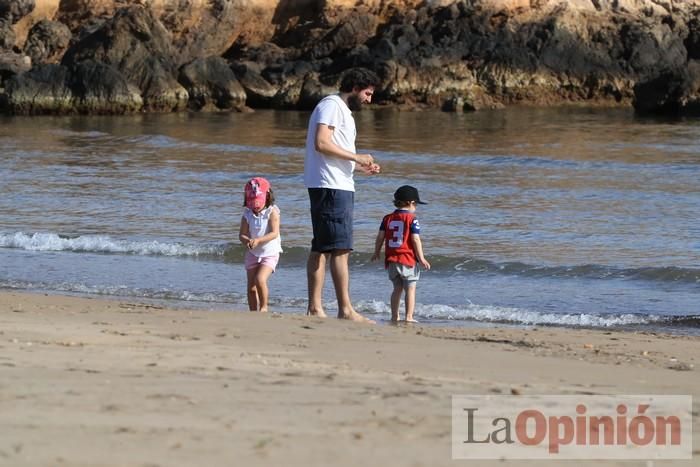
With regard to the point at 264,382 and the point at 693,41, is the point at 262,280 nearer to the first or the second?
the point at 264,382

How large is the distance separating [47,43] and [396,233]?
107ft

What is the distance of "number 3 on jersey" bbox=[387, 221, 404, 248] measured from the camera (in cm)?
800

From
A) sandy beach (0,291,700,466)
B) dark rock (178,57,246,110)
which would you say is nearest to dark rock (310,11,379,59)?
dark rock (178,57,246,110)

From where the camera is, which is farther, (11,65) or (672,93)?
(11,65)

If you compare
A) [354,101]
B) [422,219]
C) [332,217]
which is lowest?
[422,219]

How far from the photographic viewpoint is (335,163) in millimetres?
7020

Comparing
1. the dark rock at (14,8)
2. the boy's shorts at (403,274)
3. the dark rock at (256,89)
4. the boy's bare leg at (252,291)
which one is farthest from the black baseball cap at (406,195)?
the dark rock at (14,8)

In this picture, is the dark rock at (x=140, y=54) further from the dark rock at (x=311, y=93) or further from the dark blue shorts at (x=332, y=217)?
the dark blue shorts at (x=332, y=217)

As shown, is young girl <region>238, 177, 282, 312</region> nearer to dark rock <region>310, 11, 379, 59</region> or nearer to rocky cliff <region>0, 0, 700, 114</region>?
rocky cliff <region>0, 0, 700, 114</region>

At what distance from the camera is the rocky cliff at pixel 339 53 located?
32.8 m

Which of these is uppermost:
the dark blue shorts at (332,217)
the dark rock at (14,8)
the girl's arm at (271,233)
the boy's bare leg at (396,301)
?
the dark rock at (14,8)

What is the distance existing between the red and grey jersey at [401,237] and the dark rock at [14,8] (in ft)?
108

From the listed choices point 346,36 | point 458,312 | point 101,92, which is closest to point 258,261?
point 458,312

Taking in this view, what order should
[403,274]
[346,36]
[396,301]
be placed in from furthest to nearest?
A: [346,36] < [396,301] < [403,274]
